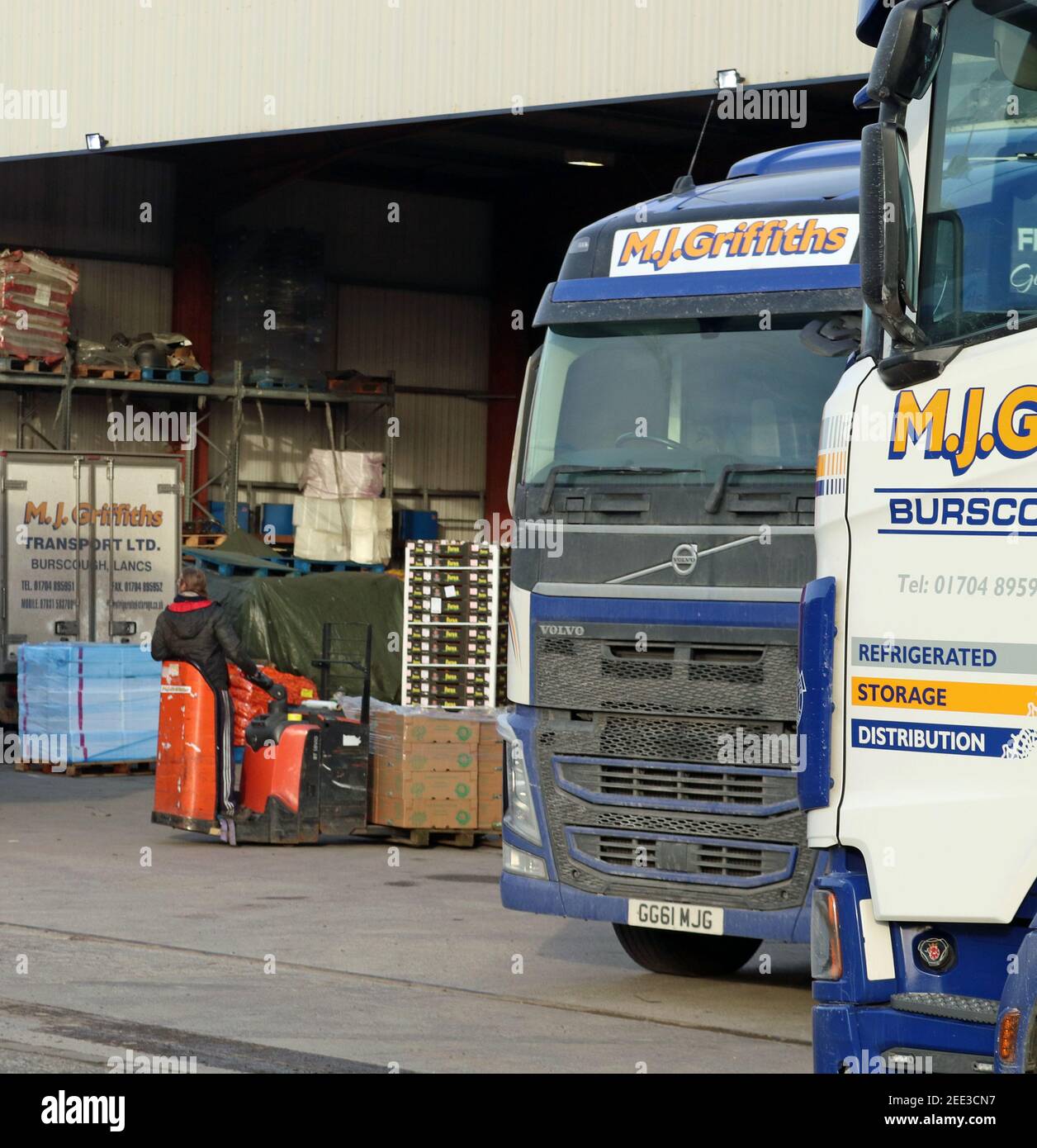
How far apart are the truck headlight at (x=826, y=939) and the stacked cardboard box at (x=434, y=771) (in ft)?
28.2

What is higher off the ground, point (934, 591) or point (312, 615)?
point (934, 591)

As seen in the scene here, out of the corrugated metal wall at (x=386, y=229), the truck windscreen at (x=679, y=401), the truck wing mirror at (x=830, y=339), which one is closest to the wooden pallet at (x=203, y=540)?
the corrugated metal wall at (x=386, y=229)

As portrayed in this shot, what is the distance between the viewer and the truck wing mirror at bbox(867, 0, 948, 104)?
5.61m

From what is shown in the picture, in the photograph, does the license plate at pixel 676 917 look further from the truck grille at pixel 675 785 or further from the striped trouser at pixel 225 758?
the striped trouser at pixel 225 758

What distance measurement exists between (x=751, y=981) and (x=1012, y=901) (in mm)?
4757

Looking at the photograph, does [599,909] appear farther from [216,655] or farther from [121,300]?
[121,300]

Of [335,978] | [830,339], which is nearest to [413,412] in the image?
[335,978]

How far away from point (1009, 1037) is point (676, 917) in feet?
11.3

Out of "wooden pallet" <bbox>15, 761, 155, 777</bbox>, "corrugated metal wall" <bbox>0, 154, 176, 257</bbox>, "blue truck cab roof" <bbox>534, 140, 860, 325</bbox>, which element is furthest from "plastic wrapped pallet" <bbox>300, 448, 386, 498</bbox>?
"blue truck cab roof" <bbox>534, 140, 860, 325</bbox>

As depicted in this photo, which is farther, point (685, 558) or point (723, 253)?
point (723, 253)

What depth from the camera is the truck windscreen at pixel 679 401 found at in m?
8.56

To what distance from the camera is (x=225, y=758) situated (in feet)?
46.6
